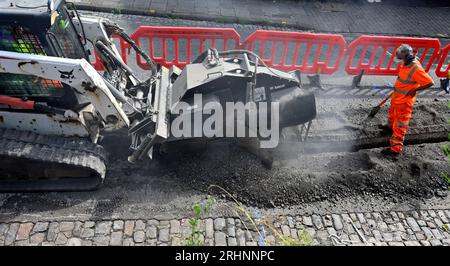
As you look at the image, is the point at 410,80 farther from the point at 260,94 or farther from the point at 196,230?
the point at 196,230

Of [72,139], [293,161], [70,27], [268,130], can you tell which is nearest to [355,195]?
[293,161]

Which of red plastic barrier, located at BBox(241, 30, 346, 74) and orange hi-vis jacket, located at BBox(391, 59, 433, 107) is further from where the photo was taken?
red plastic barrier, located at BBox(241, 30, 346, 74)

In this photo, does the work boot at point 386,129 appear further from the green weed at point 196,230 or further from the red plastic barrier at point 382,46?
the green weed at point 196,230

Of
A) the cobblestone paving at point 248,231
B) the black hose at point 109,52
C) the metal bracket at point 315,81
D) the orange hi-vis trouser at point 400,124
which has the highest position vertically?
the black hose at point 109,52

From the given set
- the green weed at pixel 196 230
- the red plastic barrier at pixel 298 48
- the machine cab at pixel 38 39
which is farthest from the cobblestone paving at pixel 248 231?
the red plastic barrier at pixel 298 48

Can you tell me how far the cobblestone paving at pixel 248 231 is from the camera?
4.95 meters

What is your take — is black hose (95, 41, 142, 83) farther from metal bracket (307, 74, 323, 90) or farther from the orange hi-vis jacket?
the orange hi-vis jacket

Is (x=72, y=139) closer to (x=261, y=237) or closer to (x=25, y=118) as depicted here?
(x=25, y=118)

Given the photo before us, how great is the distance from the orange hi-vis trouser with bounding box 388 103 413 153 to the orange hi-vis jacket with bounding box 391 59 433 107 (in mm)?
98

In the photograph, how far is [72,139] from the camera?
5.48m

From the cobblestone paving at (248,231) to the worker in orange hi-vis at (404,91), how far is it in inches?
55.7

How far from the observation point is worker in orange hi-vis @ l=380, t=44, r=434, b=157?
242 inches

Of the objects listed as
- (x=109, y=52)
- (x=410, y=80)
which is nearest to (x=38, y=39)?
(x=109, y=52)

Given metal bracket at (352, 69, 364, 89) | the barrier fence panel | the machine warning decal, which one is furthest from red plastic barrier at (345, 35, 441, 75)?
the machine warning decal
